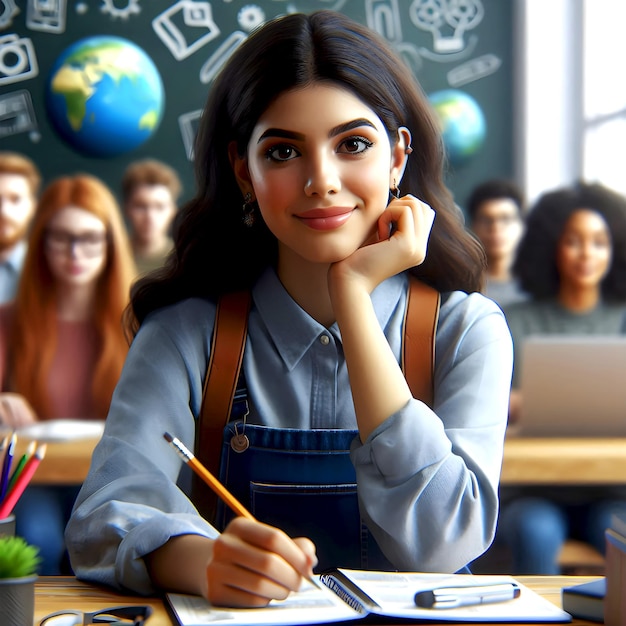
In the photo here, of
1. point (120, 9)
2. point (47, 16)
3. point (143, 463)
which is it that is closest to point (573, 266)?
point (143, 463)

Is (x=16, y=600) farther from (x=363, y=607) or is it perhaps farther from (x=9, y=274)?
(x=9, y=274)

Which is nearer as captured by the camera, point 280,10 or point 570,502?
point 570,502

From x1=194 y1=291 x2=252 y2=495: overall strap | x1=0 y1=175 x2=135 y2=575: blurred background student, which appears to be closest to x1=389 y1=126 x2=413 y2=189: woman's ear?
x1=194 y1=291 x2=252 y2=495: overall strap

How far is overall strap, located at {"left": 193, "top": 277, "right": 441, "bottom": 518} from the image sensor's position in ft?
4.22

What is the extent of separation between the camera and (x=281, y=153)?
124 cm

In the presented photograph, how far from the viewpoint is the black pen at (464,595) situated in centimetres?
94

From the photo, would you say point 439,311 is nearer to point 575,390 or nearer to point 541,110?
point 575,390

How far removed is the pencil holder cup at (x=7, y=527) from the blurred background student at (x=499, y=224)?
3.66 metres

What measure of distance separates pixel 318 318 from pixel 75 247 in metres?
1.73

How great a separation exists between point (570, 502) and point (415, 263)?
5.10ft

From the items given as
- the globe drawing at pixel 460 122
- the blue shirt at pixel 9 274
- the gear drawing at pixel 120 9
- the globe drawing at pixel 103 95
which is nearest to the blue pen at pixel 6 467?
the blue shirt at pixel 9 274

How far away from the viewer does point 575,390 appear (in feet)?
8.27

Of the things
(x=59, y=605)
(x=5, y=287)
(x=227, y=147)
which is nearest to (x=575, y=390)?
(x=227, y=147)

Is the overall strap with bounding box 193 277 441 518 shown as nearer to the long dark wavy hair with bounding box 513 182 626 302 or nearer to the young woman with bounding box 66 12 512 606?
the young woman with bounding box 66 12 512 606
